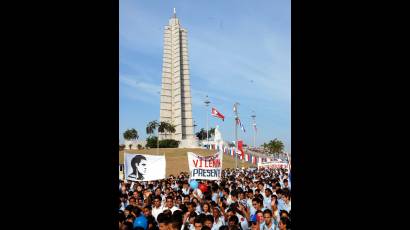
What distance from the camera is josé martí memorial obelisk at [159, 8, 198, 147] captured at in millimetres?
98125

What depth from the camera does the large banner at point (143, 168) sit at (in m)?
10.9

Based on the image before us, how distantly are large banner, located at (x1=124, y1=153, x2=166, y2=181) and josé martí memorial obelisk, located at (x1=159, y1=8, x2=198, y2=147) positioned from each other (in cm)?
8594

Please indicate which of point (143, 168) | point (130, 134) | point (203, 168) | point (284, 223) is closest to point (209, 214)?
Answer: point (284, 223)

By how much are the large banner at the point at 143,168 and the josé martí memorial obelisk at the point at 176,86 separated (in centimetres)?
8594

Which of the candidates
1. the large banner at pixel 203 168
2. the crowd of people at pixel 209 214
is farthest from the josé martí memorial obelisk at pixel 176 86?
the crowd of people at pixel 209 214

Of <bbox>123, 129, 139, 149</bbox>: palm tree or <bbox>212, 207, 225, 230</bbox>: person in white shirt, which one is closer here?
<bbox>212, 207, 225, 230</bbox>: person in white shirt

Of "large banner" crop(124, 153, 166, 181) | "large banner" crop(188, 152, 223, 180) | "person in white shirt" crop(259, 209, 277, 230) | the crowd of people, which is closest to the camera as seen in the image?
the crowd of people

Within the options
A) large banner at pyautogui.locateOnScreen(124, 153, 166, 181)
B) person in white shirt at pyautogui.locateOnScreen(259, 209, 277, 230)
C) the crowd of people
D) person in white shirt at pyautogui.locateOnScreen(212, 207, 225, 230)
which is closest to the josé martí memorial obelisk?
large banner at pyautogui.locateOnScreen(124, 153, 166, 181)

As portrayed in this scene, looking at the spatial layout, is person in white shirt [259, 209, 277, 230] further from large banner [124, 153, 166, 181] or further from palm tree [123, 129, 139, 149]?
palm tree [123, 129, 139, 149]

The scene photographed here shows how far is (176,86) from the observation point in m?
99.7

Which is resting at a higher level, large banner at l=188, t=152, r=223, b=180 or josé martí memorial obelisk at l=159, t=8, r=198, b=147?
josé martí memorial obelisk at l=159, t=8, r=198, b=147

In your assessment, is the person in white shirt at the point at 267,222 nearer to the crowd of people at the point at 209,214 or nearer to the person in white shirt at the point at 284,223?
the crowd of people at the point at 209,214
